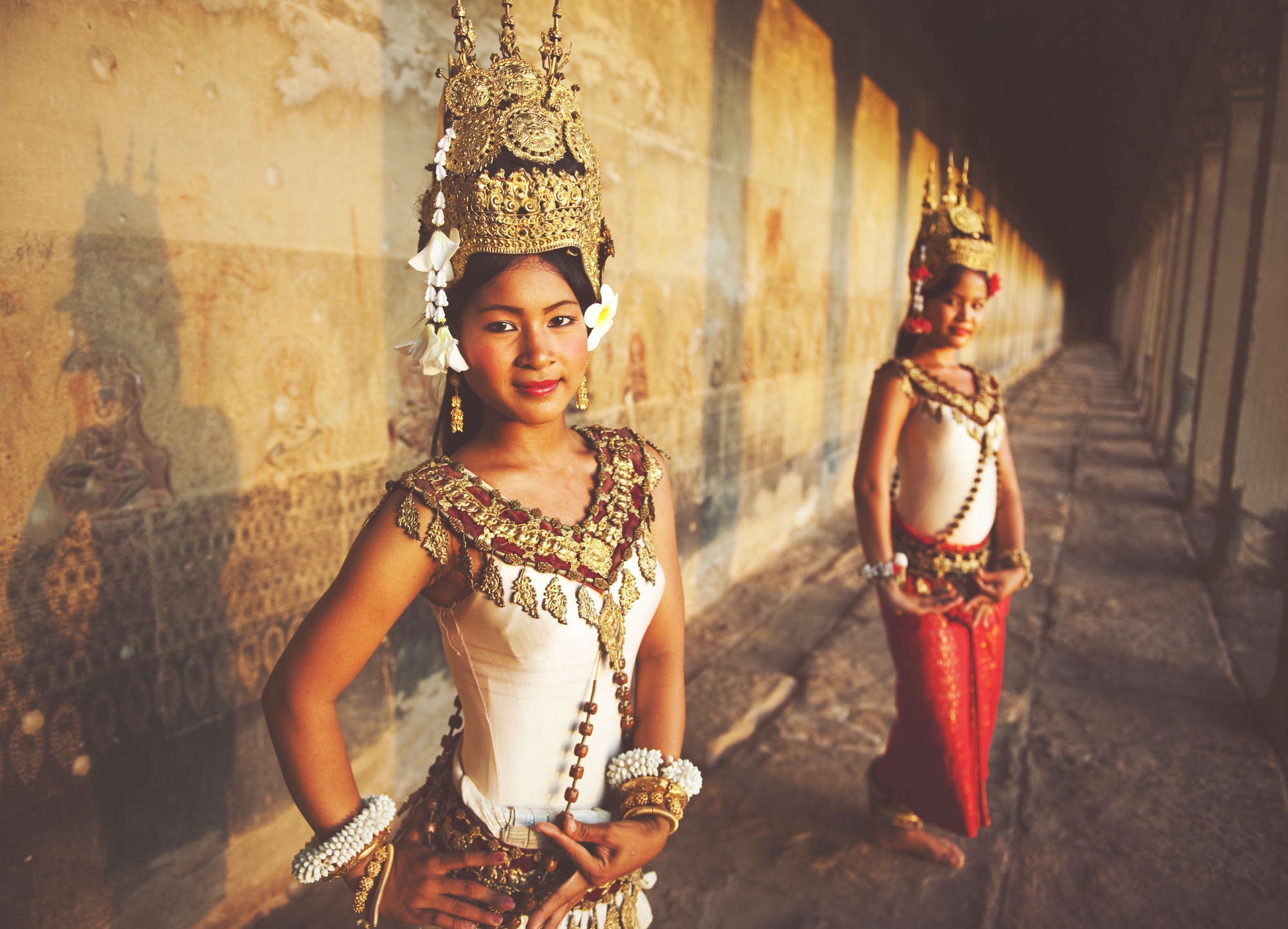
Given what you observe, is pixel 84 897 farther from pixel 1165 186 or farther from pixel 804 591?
pixel 1165 186

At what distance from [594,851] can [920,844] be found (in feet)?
6.13

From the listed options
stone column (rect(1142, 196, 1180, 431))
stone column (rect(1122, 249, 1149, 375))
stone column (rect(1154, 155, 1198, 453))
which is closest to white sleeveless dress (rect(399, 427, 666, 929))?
stone column (rect(1154, 155, 1198, 453))

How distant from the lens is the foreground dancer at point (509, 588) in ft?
4.09

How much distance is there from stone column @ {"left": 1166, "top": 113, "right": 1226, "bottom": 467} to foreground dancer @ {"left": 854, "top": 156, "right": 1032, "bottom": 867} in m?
8.23

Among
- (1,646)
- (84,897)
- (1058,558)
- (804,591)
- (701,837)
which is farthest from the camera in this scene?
(1058,558)

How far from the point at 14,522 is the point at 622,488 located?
1429 millimetres

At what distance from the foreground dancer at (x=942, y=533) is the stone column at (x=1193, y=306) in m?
8.23

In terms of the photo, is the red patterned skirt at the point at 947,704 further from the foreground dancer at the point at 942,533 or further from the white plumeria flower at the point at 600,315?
the white plumeria flower at the point at 600,315

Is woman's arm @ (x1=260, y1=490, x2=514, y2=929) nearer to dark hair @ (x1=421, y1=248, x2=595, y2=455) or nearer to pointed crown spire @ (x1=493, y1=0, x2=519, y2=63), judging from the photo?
dark hair @ (x1=421, y1=248, x2=595, y2=455)

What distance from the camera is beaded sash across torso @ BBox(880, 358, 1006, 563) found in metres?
2.65

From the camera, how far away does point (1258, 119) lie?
6586 mm

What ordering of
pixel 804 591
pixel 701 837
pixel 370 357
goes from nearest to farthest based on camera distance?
pixel 370 357 < pixel 701 837 < pixel 804 591

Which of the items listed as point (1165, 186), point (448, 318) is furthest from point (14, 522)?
point (1165, 186)

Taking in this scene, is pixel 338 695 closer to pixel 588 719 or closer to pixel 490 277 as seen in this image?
pixel 588 719
